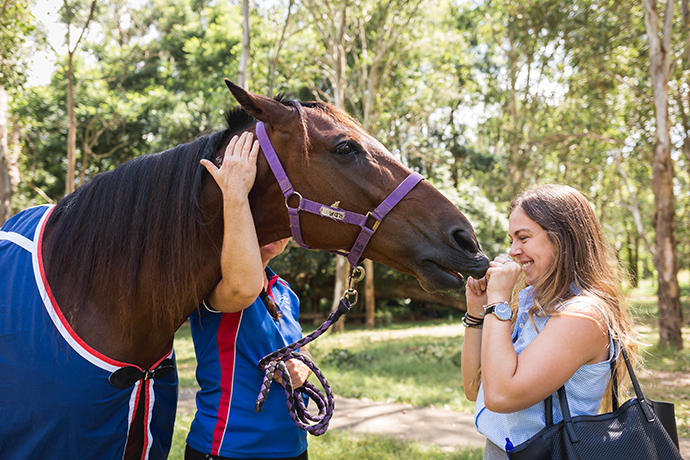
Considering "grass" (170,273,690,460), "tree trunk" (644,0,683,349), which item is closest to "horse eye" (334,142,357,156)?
"grass" (170,273,690,460)

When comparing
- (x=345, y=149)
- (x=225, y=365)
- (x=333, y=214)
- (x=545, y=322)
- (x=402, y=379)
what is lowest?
(x=402, y=379)

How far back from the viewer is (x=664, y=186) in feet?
28.7

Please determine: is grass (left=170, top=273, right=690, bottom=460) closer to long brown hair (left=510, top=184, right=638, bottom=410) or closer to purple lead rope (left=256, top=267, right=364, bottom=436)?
long brown hair (left=510, top=184, right=638, bottom=410)

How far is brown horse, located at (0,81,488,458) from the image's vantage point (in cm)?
154

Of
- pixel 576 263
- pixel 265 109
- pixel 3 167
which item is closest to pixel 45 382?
pixel 265 109

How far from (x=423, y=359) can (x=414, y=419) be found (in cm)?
389

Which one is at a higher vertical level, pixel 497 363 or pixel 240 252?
pixel 240 252

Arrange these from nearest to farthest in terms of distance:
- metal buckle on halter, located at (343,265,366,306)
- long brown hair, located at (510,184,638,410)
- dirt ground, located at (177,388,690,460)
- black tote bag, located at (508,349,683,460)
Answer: black tote bag, located at (508,349,683,460), long brown hair, located at (510,184,638,410), metal buckle on halter, located at (343,265,366,306), dirt ground, located at (177,388,690,460)

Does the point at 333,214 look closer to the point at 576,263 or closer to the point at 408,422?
the point at 576,263

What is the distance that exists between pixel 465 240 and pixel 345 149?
558mm

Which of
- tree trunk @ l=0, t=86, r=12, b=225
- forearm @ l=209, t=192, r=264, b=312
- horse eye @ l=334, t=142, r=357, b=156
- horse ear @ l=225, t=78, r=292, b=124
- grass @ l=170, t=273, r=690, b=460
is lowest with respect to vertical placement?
grass @ l=170, t=273, r=690, b=460

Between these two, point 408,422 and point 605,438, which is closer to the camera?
point 605,438

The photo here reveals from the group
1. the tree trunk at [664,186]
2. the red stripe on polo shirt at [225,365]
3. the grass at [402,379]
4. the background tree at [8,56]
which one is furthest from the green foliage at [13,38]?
the tree trunk at [664,186]

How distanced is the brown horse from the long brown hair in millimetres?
265
